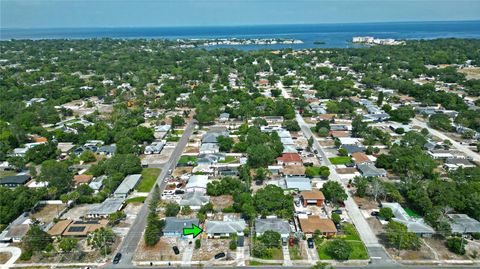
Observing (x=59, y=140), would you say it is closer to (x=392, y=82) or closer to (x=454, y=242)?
(x=454, y=242)

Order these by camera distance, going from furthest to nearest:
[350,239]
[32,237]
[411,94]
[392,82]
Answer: [392,82] < [411,94] < [350,239] < [32,237]

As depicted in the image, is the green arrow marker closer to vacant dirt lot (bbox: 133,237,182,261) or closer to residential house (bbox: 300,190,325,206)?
vacant dirt lot (bbox: 133,237,182,261)

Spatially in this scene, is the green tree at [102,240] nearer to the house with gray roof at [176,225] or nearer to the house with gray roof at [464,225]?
the house with gray roof at [176,225]

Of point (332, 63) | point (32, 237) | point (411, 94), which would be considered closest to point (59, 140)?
point (32, 237)

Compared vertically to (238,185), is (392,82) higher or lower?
higher

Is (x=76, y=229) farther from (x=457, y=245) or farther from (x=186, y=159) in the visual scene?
(x=457, y=245)

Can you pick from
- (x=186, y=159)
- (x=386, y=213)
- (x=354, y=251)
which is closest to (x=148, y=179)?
(x=186, y=159)

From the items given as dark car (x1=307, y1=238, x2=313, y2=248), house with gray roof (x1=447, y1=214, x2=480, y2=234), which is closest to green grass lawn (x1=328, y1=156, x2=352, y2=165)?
house with gray roof (x1=447, y1=214, x2=480, y2=234)
